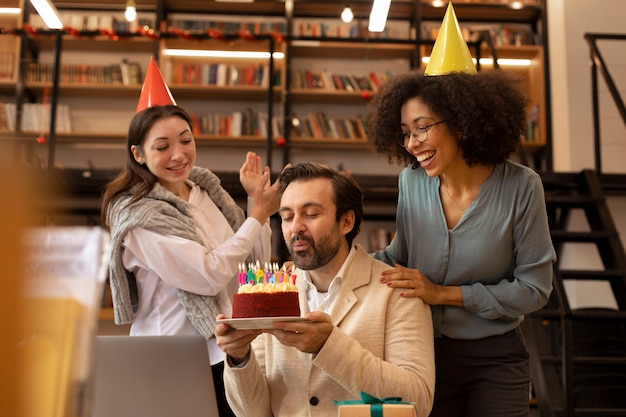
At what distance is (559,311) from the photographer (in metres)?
3.63

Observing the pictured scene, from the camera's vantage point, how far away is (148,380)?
1678 mm

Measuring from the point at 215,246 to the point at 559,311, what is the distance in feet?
6.87

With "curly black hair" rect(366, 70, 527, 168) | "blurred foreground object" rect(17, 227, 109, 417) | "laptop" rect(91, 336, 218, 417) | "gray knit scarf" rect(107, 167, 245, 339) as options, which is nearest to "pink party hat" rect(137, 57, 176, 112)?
"gray knit scarf" rect(107, 167, 245, 339)

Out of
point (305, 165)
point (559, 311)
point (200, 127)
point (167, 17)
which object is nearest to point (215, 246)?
point (305, 165)

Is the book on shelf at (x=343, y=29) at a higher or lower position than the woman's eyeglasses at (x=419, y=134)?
higher

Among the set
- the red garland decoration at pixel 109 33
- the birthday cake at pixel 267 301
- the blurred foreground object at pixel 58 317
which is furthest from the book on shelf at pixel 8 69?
the blurred foreground object at pixel 58 317

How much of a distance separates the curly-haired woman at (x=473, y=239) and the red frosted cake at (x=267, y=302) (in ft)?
0.91

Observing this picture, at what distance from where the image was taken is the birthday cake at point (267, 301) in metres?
1.59

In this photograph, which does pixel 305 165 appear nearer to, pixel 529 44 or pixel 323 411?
pixel 323 411

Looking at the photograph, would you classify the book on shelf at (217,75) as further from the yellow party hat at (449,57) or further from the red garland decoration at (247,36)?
the yellow party hat at (449,57)

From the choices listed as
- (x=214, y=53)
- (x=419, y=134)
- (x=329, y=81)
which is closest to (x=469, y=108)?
(x=419, y=134)

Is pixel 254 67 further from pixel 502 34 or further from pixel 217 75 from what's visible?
pixel 502 34

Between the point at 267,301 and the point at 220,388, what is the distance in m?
0.62

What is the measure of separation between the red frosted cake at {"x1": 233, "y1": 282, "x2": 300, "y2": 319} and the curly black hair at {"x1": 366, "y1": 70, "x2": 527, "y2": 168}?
604 mm
